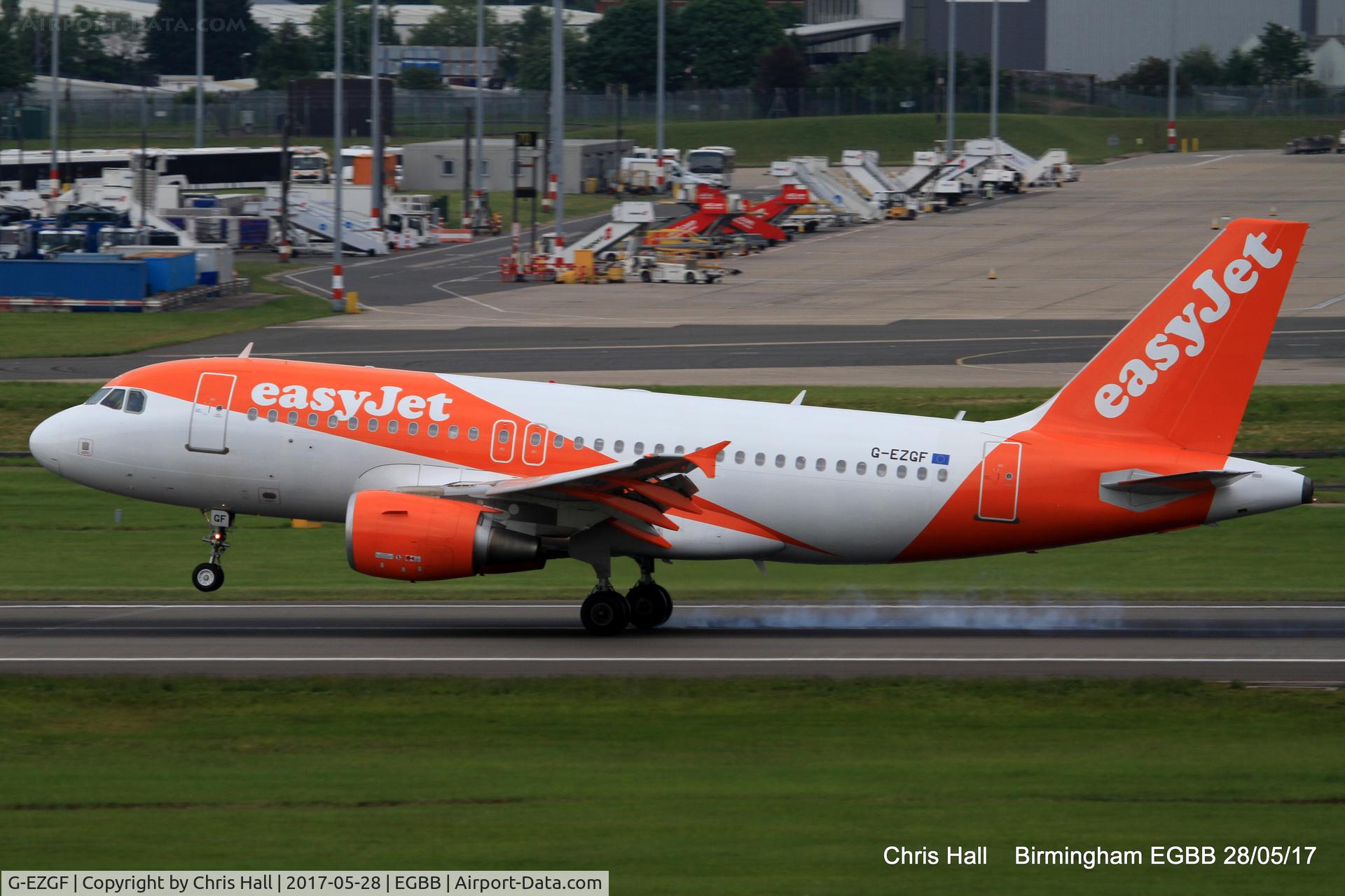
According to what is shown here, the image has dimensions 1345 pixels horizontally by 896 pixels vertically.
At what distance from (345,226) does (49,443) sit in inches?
3305

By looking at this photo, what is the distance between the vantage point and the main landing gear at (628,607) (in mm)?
28609

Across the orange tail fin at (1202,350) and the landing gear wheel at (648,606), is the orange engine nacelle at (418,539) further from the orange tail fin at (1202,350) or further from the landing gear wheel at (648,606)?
the orange tail fin at (1202,350)

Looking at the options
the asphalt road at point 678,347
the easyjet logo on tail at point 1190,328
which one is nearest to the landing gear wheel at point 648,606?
the easyjet logo on tail at point 1190,328

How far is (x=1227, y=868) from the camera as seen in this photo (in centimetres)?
1653

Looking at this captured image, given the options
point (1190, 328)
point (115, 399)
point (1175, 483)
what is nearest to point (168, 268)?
point (115, 399)

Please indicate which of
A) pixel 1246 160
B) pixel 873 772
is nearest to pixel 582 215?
pixel 1246 160

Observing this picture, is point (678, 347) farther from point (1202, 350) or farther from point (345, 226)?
point (345, 226)

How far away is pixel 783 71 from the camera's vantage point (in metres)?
191

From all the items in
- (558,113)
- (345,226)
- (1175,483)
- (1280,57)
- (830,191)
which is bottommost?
(1175,483)

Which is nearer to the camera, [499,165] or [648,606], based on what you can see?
[648,606]

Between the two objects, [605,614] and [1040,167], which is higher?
[1040,167]

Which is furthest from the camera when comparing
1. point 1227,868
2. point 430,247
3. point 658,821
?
point 430,247

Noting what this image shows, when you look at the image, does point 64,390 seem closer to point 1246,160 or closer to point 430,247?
point 430,247

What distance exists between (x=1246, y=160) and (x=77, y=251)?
103m
